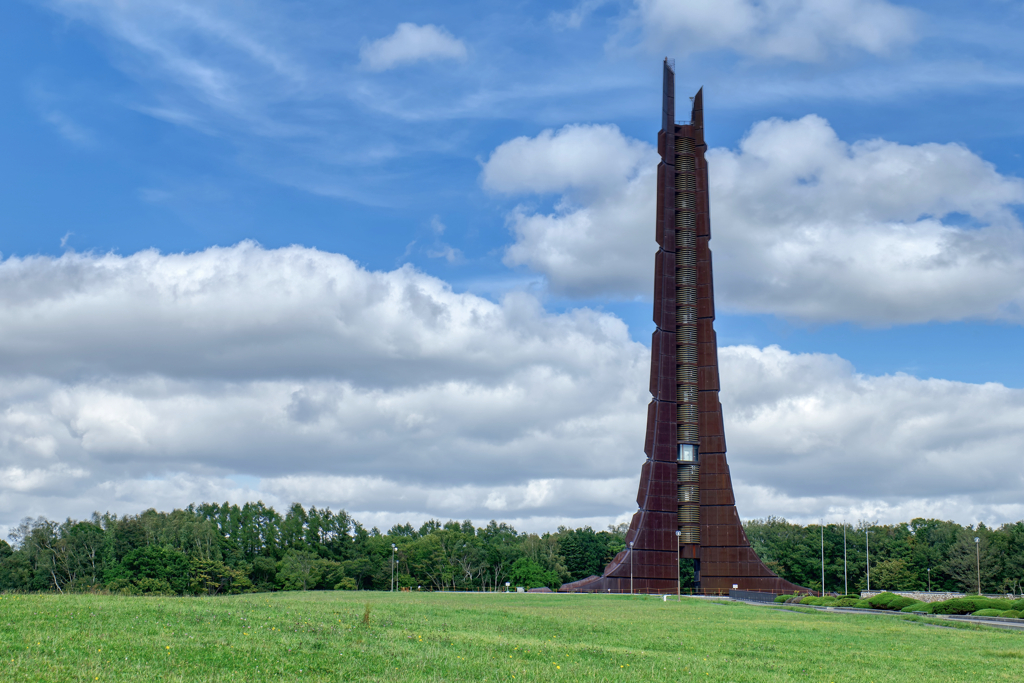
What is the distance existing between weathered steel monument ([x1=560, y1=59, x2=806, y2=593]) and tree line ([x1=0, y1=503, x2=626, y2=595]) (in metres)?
28.7

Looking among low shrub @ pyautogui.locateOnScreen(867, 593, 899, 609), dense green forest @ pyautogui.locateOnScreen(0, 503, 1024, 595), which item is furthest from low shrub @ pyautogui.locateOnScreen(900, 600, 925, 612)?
dense green forest @ pyautogui.locateOnScreen(0, 503, 1024, 595)

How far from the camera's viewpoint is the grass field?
46.3 feet

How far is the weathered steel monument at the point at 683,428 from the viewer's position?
6875 cm

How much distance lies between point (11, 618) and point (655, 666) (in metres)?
13.0

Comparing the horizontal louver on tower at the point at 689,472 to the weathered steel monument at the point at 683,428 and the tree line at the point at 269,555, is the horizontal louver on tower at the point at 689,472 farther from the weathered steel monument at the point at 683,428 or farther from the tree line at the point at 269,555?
the tree line at the point at 269,555

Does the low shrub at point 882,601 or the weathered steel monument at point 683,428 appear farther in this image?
the weathered steel monument at point 683,428

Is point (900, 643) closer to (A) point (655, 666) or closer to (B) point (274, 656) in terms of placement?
(A) point (655, 666)

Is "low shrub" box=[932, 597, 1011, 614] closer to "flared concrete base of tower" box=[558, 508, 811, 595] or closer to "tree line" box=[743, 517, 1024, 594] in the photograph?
"flared concrete base of tower" box=[558, 508, 811, 595]

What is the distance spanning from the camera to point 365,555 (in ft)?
348

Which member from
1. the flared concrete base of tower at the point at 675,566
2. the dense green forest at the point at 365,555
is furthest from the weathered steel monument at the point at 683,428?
the dense green forest at the point at 365,555

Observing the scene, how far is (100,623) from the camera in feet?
56.0

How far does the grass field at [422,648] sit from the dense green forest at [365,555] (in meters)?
56.0

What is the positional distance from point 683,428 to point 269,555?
187 ft

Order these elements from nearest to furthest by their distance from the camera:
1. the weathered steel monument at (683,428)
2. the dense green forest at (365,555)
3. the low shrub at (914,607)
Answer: the low shrub at (914,607) < the weathered steel monument at (683,428) < the dense green forest at (365,555)
